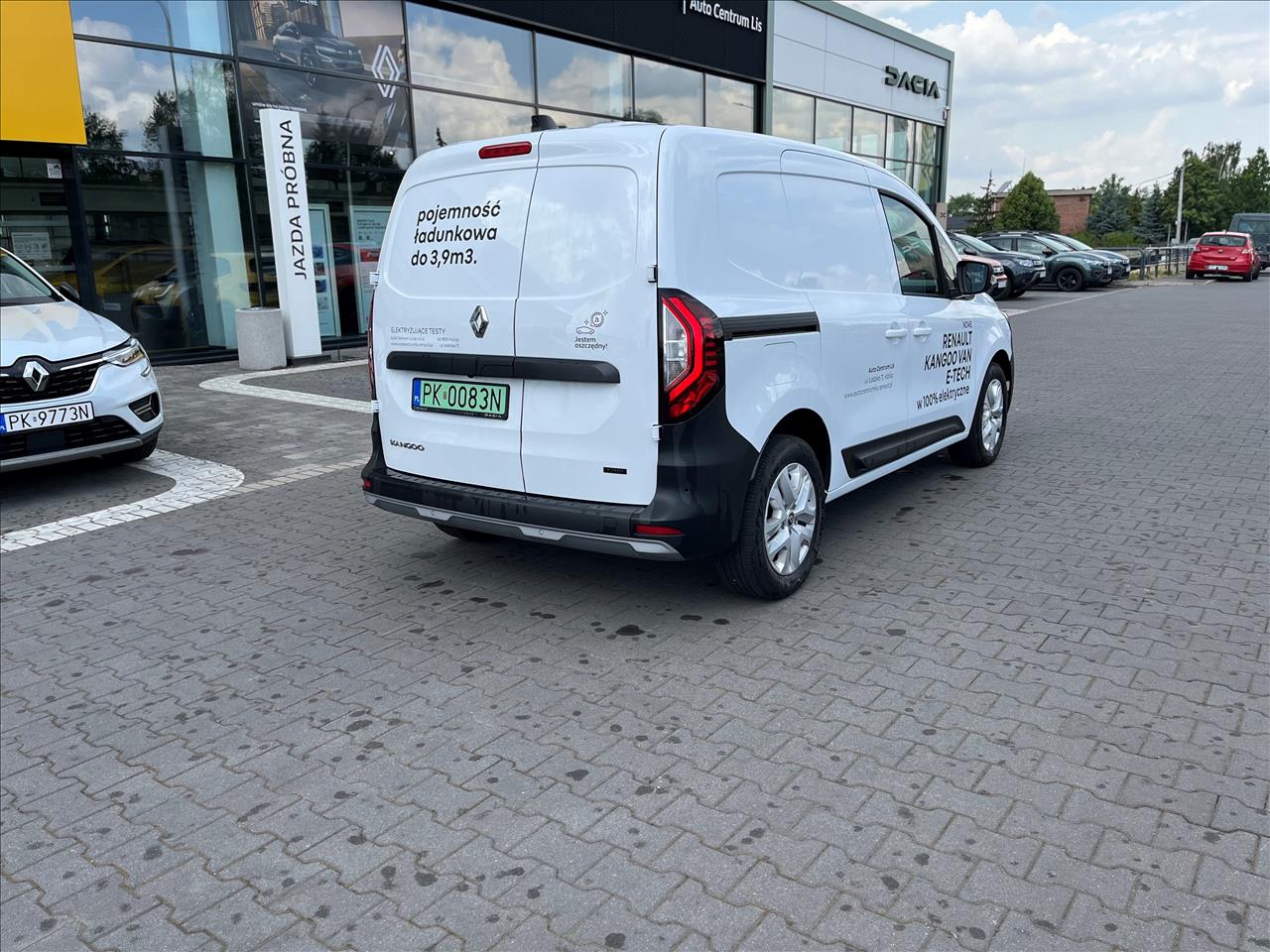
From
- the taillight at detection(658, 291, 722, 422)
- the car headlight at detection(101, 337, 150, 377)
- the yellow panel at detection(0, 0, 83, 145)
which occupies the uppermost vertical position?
the yellow panel at detection(0, 0, 83, 145)

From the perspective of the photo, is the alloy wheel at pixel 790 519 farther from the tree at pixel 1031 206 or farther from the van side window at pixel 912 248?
the tree at pixel 1031 206

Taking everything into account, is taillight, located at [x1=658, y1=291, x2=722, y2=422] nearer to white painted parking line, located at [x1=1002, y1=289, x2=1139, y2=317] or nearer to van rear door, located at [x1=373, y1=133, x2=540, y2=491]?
van rear door, located at [x1=373, y1=133, x2=540, y2=491]

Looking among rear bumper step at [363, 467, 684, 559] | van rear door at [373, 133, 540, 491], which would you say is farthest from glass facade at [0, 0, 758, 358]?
rear bumper step at [363, 467, 684, 559]

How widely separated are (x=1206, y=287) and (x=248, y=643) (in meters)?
32.6

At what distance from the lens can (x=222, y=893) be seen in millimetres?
2660

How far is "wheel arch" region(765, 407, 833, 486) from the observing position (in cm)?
455

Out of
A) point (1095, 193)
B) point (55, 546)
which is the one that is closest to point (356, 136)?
point (55, 546)

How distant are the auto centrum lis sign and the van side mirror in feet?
57.8

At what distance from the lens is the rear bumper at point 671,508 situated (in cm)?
397

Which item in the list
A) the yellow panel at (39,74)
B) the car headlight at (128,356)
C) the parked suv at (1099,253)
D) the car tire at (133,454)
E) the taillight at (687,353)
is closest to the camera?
the taillight at (687,353)

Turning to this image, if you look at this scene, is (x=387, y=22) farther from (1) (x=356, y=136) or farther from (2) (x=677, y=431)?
(2) (x=677, y=431)

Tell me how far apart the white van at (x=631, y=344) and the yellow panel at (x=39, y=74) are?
9.63 meters

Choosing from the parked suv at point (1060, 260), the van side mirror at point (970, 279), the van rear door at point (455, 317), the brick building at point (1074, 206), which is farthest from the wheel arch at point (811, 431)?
the brick building at point (1074, 206)

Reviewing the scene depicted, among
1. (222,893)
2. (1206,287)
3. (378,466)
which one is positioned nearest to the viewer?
(222,893)
